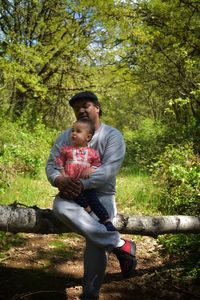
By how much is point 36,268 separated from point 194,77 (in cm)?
989

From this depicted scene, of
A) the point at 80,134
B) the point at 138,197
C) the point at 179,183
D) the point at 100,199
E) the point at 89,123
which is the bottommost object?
the point at 138,197

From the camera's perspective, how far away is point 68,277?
418 cm

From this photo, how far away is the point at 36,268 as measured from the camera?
4383 millimetres

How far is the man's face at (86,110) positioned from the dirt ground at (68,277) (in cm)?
179

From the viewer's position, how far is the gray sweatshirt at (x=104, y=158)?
318 centimetres

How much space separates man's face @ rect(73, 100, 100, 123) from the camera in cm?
351

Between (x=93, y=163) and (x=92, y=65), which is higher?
(x=92, y=65)

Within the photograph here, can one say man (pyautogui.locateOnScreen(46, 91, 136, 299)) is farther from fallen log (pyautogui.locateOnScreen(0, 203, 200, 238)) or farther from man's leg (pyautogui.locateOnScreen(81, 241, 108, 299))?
fallen log (pyautogui.locateOnScreen(0, 203, 200, 238))

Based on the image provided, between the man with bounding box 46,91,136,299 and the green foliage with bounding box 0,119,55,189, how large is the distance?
3.75 meters

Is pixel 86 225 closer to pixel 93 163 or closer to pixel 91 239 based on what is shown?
pixel 91 239

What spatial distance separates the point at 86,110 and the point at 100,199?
0.85 meters

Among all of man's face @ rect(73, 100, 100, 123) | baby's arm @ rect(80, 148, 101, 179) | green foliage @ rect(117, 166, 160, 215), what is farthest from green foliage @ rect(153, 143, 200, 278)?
man's face @ rect(73, 100, 100, 123)

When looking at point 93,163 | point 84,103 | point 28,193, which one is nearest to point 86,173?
point 93,163

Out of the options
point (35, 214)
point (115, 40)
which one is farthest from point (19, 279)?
point (115, 40)
